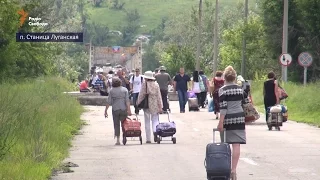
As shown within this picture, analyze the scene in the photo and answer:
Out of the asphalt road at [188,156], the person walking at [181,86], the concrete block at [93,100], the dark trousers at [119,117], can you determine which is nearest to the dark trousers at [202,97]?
the person walking at [181,86]

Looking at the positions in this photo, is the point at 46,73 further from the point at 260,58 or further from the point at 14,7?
the point at 260,58

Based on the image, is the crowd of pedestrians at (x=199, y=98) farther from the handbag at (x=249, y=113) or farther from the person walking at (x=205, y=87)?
the handbag at (x=249, y=113)

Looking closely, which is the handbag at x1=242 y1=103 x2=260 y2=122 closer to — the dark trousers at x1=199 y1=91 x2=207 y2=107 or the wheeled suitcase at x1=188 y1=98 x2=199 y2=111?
the wheeled suitcase at x1=188 y1=98 x2=199 y2=111

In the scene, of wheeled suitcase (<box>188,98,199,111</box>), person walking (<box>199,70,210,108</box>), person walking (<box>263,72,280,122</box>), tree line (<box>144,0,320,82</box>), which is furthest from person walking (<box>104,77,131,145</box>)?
tree line (<box>144,0,320,82</box>)

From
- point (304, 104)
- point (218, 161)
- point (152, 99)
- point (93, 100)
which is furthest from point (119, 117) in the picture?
point (93, 100)

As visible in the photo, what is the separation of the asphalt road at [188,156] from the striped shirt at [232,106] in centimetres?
123

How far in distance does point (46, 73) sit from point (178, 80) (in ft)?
31.1

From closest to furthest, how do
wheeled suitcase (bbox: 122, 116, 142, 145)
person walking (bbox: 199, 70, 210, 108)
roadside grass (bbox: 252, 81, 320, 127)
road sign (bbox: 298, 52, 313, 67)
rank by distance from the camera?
wheeled suitcase (bbox: 122, 116, 142, 145)
roadside grass (bbox: 252, 81, 320, 127)
road sign (bbox: 298, 52, 313, 67)
person walking (bbox: 199, 70, 210, 108)

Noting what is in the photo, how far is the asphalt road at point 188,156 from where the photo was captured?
1686 cm

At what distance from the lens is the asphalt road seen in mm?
16859

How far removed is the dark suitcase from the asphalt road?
5.83 feet

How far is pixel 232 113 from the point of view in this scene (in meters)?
15.4

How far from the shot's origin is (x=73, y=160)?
64.2 feet

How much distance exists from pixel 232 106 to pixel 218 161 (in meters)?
1.34
